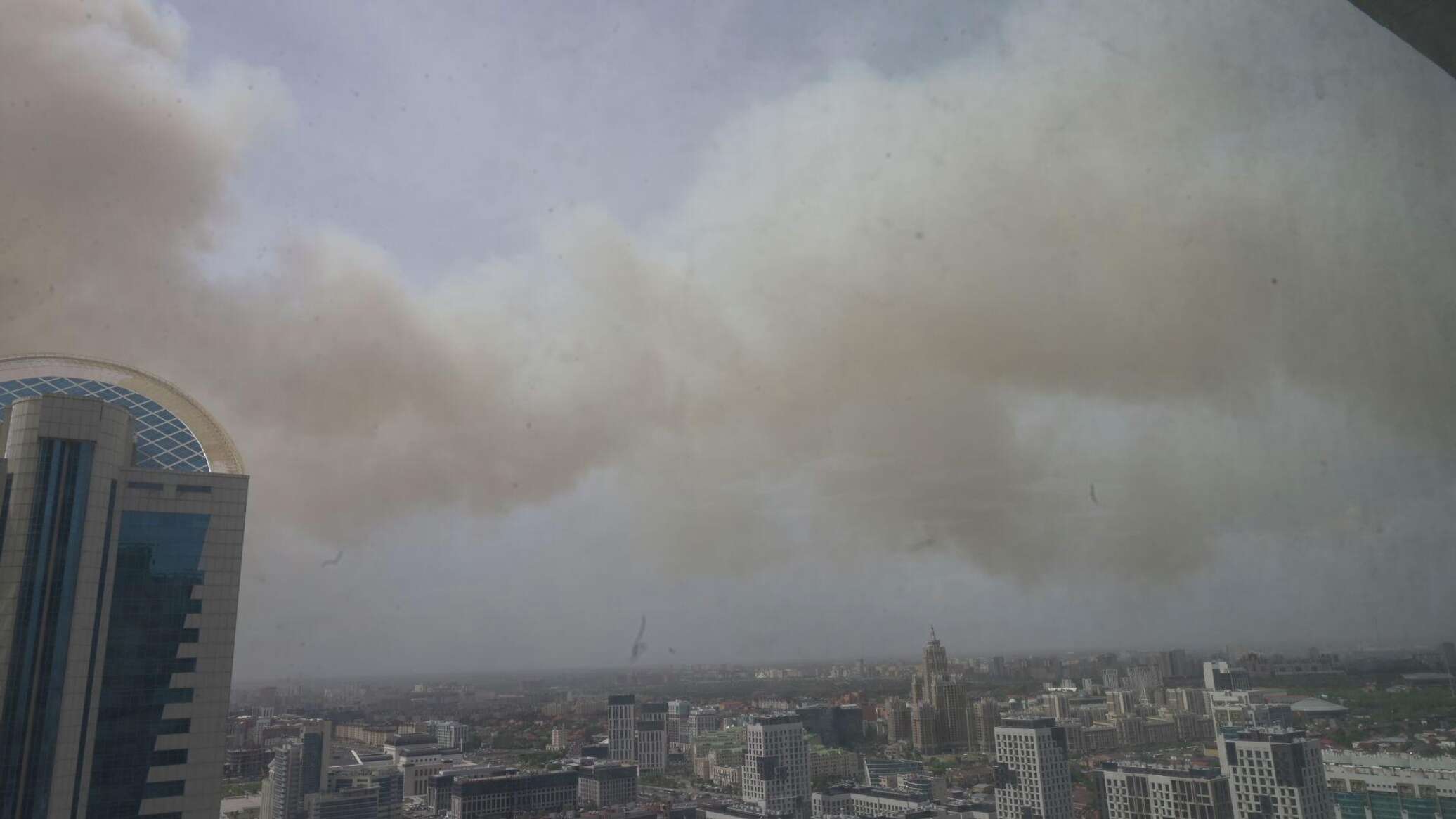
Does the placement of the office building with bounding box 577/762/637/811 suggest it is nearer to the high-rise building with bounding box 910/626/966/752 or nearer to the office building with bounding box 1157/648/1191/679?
the high-rise building with bounding box 910/626/966/752

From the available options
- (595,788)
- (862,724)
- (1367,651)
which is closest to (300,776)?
(595,788)

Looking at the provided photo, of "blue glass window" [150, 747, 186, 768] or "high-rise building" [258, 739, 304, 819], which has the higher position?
"blue glass window" [150, 747, 186, 768]

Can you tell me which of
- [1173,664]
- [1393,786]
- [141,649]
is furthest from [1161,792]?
[141,649]

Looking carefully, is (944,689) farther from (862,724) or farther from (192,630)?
(192,630)

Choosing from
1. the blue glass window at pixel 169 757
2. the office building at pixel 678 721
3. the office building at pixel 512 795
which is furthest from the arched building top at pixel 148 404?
the office building at pixel 678 721

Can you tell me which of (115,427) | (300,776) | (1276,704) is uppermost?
(115,427)

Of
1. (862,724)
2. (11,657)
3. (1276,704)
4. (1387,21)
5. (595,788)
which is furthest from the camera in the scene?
(862,724)

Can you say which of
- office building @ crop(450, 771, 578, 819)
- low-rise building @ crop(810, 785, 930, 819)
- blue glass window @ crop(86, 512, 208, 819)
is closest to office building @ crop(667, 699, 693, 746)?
office building @ crop(450, 771, 578, 819)
